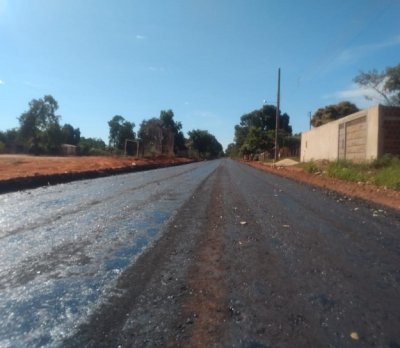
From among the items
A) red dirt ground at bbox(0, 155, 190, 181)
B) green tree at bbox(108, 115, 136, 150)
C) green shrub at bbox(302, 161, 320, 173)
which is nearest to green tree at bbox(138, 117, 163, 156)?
green tree at bbox(108, 115, 136, 150)

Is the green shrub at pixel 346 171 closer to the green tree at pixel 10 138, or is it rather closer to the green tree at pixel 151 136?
the green tree at pixel 151 136

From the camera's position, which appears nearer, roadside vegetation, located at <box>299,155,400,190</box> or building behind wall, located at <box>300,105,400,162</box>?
roadside vegetation, located at <box>299,155,400,190</box>

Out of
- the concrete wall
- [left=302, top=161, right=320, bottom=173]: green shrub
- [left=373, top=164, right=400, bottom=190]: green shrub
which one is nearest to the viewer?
[left=373, top=164, right=400, bottom=190]: green shrub

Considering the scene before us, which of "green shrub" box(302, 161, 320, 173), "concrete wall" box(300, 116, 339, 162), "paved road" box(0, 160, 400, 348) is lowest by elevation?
"paved road" box(0, 160, 400, 348)

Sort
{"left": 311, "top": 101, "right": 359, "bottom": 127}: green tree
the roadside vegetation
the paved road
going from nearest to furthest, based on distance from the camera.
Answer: the paved road < the roadside vegetation < {"left": 311, "top": 101, "right": 359, "bottom": 127}: green tree

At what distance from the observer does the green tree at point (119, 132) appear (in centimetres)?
8788

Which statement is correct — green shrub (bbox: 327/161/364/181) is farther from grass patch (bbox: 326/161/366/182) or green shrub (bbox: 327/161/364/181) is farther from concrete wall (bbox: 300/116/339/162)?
concrete wall (bbox: 300/116/339/162)

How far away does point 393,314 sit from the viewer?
154 inches

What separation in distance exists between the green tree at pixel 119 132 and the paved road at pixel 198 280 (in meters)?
79.3

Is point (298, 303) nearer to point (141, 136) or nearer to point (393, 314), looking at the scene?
point (393, 314)

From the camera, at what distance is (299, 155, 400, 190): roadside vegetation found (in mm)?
17058

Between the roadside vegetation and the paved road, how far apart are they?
8.02 meters

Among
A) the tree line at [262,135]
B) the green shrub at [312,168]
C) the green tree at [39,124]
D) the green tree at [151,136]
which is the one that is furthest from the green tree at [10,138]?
the green shrub at [312,168]

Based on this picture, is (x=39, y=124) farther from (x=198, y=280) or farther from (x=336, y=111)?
(x=198, y=280)
